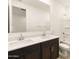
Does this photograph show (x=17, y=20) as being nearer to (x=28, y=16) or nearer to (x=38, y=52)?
(x=28, y=16)

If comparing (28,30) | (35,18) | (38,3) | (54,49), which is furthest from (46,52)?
(38,3)

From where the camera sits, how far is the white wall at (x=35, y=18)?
2.60 m

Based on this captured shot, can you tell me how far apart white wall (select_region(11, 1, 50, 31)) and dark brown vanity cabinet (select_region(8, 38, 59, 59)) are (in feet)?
2.30

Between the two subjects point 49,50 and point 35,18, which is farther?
point 35,18

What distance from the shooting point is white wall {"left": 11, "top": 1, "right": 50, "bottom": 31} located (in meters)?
2.60

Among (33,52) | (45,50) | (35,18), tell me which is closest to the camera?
(33,52)

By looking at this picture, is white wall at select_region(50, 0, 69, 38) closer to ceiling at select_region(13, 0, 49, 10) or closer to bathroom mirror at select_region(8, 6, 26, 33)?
ceiling at select_region(13, 0, 49, 10)

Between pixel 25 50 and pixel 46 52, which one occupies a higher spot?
pixel 25 50

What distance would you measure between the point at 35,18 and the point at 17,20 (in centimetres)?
77

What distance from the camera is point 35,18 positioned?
2936mm

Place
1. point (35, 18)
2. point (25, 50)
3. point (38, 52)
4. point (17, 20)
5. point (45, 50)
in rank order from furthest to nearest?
point (35, 18), point (45, 50), point (17, 20), point (38, 52), point (25, 50)
